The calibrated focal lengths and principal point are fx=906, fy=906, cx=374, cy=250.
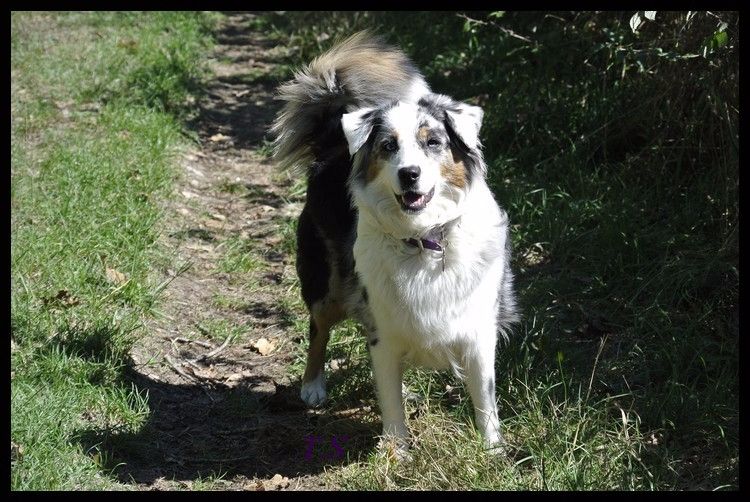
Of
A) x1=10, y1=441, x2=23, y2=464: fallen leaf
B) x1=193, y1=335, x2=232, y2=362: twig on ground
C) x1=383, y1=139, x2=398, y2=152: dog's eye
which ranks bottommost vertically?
x1=193, y1=335, x2=232, y2=362: twig on ground

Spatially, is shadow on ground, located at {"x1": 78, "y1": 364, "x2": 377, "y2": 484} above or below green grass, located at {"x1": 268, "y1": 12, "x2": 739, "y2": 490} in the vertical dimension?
below

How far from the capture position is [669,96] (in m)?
5.67

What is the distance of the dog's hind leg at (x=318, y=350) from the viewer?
180 inches

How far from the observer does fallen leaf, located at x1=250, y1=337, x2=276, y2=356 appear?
5.07m

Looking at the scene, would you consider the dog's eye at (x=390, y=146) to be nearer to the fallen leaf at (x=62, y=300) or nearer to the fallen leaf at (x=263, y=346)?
the fallen leaf at (x=263, y=346)

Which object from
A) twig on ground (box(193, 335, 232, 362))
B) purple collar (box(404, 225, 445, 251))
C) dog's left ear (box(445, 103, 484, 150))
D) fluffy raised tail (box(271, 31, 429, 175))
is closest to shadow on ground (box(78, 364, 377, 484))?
twig on ground (box(193, 335, 232, 362))

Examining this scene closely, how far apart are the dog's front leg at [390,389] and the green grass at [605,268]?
10 cm

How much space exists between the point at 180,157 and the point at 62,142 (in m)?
0.91

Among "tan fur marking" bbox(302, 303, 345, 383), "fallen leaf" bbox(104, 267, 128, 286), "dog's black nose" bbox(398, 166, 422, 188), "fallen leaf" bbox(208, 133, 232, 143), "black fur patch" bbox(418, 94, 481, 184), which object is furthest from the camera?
"fallen leaf" bbox(208, 133, 232, 143)

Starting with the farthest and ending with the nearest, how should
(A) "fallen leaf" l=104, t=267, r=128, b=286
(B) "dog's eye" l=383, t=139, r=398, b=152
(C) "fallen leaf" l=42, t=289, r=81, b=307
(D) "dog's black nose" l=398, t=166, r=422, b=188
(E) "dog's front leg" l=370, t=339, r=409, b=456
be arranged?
(A) "fallen leaf" l=104, t=267, r=128, b=286, (C) "fallen leaf" l=42, t=289, r=81, b=307, (E) "dog's front leg" l=370, t=339, r=409, b=456, (B) "dog's eye" l=383, t=139, r=398, b=152, (D) "dog's black nose" l=398, t=166, r=422, b=188

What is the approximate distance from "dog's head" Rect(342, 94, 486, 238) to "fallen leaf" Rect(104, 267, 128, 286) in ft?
6.48

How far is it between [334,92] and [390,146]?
92 cm

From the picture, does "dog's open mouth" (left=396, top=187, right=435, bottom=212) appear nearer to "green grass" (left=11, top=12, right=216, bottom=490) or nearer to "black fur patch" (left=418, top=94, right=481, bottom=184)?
"black fur patch" (left=418, top=94, right=481, bottom=184)
